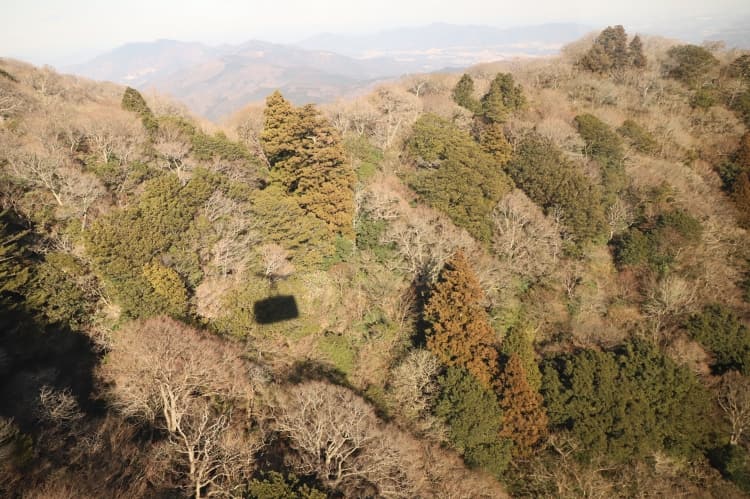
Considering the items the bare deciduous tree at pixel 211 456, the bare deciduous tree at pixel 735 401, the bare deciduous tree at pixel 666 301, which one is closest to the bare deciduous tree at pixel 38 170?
the bare deciduous tree at pixel 211 456

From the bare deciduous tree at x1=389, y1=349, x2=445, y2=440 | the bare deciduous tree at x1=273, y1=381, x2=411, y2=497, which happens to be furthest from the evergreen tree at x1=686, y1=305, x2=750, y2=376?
the bare deciduous tree at x1=273, y1=381, x2=411, y2=497

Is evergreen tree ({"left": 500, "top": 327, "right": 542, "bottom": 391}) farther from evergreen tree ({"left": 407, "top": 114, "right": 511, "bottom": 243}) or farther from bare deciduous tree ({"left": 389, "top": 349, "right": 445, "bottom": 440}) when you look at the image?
evergreen tree ({"left": 407, "top": 114, "right": 511, "bottom": 243})

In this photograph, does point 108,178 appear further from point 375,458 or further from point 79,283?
point 375,458

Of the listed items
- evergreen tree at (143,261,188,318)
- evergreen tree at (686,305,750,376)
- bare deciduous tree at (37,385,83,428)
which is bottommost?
evergreen tree at (686,305,750,376)

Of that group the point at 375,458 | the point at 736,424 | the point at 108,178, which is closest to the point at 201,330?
the point at 375,458

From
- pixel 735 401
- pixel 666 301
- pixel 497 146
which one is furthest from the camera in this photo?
pixel 497 146

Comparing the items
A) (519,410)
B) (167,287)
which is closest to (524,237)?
(519,410)

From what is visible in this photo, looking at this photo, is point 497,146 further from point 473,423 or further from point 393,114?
point 473,423
